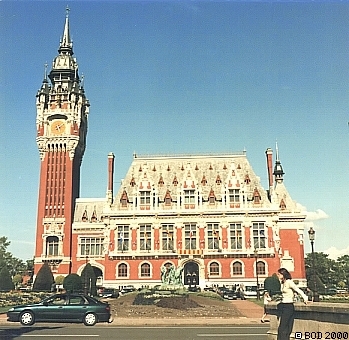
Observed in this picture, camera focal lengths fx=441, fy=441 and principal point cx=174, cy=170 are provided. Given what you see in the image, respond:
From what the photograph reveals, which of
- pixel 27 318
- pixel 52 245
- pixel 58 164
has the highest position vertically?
pixel 58 164

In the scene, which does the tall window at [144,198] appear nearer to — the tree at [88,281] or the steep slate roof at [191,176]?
the steep slate roof at [191,176]

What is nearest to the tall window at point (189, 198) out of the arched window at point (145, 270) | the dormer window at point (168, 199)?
the dormer window at point (168, 199)

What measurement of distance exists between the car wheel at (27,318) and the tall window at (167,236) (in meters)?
28.4

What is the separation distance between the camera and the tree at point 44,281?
3938cm

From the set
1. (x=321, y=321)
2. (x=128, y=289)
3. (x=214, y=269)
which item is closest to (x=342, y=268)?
(x=214, y=269)

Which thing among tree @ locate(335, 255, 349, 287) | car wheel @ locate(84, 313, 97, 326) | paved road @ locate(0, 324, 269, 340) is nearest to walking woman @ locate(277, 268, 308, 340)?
paved road @ locate(0, 324, 269, 340)

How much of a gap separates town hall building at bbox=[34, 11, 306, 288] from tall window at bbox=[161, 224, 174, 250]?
10 cm

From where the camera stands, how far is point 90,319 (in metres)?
14.8

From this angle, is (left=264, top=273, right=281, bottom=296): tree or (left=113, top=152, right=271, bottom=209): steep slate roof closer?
(left=264, top=273, right=281, bottom=296): tree

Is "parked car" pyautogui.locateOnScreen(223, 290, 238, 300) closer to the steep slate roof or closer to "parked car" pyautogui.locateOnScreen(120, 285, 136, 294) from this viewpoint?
"parked car" pyautogui.locateOnScreen(120, 285, 136, 294)

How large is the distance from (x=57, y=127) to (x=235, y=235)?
2307 centimetres

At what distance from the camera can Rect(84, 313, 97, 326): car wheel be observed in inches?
578

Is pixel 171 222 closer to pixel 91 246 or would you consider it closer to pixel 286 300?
pixel 91 246

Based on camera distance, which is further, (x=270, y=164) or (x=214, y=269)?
(x=270, y=164)
